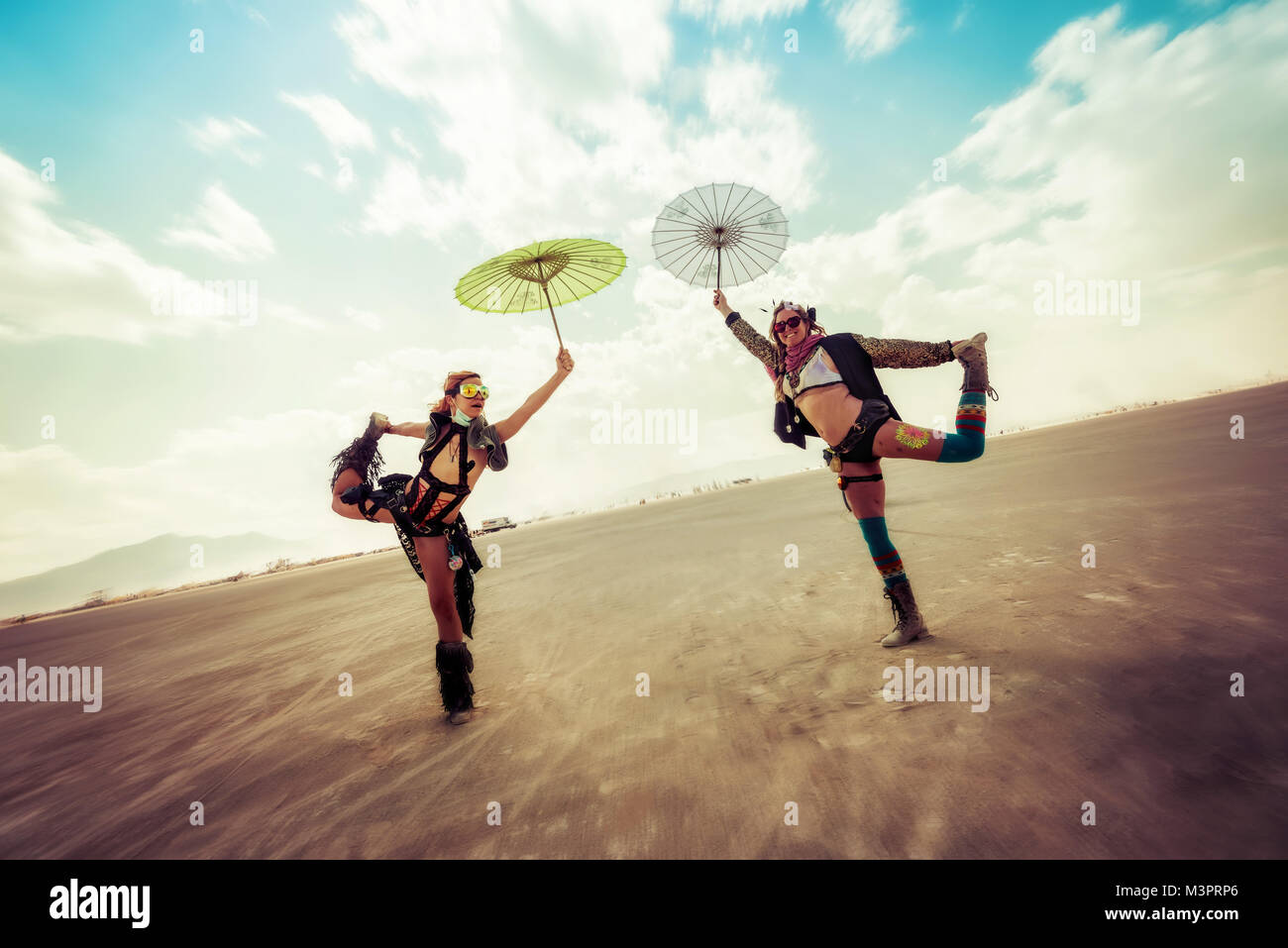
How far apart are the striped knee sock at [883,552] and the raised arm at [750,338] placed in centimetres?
139

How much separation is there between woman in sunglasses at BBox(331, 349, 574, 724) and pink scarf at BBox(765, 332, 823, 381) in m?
2.07

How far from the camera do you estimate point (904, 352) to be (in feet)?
11.6

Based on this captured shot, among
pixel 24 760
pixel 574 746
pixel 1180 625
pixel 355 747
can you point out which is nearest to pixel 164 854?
pixel 355 747

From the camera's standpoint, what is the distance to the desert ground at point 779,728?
63.8 inches

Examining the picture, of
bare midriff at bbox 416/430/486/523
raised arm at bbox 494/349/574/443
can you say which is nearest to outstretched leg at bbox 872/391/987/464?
raised arm at bbox 494/349/574/443

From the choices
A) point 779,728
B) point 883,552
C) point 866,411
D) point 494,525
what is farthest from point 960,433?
point 494,525

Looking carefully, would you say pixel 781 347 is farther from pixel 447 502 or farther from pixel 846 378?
pixel 447 502

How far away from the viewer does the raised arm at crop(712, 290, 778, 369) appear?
3.89 meters

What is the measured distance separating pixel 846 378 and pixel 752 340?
936 mm

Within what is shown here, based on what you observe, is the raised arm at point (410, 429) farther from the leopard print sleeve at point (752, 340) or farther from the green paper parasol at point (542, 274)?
the leopard print sleeve at point (752, 340)

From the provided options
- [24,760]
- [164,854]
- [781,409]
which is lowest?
[24,760]
